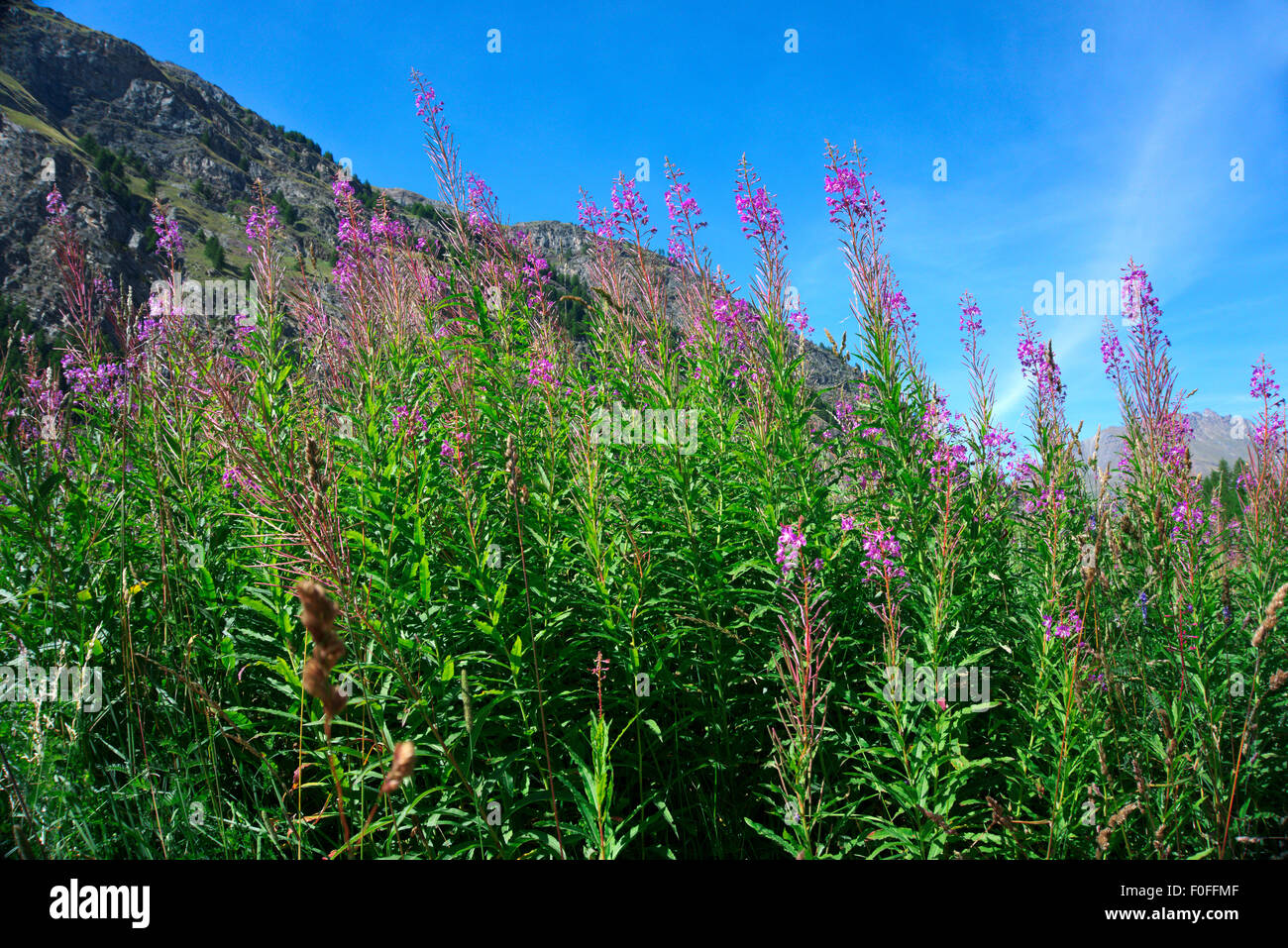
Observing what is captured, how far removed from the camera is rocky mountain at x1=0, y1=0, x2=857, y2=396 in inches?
2859

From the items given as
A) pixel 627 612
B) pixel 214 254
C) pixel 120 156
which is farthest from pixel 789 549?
pixel 120 156

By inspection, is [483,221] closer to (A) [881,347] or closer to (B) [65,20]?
(A) [881,347]

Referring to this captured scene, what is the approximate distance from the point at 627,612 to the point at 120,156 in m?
137

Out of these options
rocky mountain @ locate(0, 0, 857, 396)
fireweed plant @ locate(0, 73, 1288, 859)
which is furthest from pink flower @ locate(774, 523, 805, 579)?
rocky mountain @ locate(0, 0, 857, 396)

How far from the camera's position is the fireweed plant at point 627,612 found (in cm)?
259

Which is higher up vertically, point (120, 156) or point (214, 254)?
point (120, 156)

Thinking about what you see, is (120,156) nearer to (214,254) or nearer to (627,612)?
(214,254)

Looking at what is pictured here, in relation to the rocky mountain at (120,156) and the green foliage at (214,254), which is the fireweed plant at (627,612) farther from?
the green foliage at (214,254)

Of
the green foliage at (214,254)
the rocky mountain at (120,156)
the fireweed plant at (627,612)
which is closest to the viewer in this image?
the fireweed plant at (627,612)

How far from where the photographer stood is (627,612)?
2.94 m

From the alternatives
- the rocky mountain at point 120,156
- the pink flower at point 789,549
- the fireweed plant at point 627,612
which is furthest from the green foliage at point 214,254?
the pink flower at point 789,549

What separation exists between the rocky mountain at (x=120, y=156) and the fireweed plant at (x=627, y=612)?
8406cm

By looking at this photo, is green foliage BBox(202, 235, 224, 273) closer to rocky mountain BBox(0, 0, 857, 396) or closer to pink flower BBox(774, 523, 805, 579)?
rocky mountain BBox(0, 0, 857, 396)
